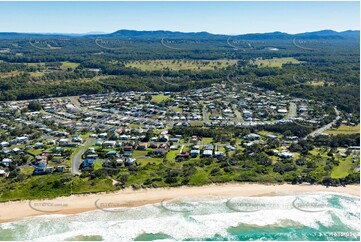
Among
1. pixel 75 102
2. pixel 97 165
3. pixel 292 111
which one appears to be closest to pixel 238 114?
pixel 292 111

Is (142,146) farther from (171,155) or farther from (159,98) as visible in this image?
(159,98)

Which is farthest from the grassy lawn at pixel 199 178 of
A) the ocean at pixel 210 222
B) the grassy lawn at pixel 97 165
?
the grassy lawn at pixel 97 165

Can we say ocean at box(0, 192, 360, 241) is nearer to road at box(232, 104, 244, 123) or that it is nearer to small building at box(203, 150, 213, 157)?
small building at box(203, 150, 213, 157)

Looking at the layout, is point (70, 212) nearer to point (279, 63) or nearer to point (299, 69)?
point (299, 69)

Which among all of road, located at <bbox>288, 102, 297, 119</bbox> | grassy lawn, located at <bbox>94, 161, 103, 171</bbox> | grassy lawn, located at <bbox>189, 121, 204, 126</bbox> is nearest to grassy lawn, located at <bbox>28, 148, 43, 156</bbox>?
grassy lawn, located at <bbox>94, 161, 103, 171</bbox>

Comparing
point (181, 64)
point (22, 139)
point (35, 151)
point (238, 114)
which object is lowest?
point (238, 114)

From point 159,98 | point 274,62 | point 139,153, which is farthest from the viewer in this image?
point 274,62
